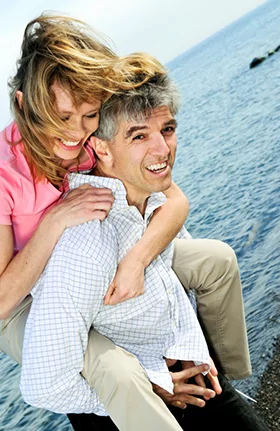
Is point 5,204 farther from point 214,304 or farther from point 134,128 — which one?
point 214,304

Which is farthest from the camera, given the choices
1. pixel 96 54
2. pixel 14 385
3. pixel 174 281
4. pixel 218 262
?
pixel 14 385

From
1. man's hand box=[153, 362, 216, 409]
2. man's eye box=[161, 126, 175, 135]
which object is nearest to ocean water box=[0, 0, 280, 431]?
man's hand box=[153, 362, 216, 409]

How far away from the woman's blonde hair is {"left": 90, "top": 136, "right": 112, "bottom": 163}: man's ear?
27 cm

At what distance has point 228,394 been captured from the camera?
4.35 m

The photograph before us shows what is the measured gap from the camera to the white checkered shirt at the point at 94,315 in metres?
3.50

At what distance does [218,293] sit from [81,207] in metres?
1.40

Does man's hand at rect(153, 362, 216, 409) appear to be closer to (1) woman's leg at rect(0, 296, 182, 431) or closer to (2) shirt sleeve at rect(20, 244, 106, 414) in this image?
(1) woman's leg at rect(0, 296, 182, 431)

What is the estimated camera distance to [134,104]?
392cm

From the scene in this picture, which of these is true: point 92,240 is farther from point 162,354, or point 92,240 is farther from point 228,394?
point 228,394

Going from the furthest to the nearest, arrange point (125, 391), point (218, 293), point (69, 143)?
point (218, 293) < point (69, 143) < point (125, 391)

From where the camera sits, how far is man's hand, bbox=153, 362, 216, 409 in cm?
396

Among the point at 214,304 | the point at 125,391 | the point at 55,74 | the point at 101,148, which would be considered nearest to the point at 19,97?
the point at 55,74

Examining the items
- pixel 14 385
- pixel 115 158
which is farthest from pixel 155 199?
pixel 14 385

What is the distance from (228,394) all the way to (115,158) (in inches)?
72.9
